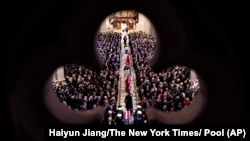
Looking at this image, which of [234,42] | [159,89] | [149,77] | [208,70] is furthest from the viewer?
[149,77]

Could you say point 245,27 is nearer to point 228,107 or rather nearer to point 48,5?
point 228,107

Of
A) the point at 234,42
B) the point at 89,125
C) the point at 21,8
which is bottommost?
the point at 89,125

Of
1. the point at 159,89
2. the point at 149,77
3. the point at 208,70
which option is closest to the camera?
the point at 208,70

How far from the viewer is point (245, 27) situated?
2.41 m

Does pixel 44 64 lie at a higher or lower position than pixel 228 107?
higher

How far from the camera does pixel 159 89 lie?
6949mm

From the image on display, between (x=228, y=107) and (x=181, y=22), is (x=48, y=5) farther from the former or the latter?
(x=228, y=107)

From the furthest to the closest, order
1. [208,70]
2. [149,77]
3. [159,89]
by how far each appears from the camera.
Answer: [149,77]
[159,89]
[208,70]

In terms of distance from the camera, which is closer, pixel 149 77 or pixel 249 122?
pixel 249 122

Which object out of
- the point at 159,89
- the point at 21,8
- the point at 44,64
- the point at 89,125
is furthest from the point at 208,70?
the point at 159,89

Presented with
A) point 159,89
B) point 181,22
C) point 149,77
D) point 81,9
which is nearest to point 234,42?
point 181,22

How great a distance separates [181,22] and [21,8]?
3.03 feet

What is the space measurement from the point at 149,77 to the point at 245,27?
5257 millimetres

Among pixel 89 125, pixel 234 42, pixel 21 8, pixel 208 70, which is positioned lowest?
pixel 89 125
